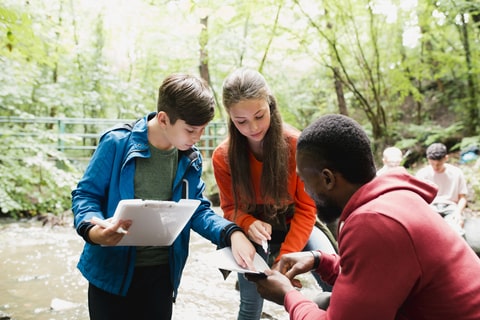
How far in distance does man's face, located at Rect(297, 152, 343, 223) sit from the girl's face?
0.67m

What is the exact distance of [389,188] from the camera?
1301 millimetres

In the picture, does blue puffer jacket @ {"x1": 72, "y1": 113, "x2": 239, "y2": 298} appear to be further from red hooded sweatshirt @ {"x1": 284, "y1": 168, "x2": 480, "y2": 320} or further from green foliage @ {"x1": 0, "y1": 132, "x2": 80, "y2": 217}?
green foliage @ {"x1": 0, "y1": 132, "x2": 80, "y2": 217}

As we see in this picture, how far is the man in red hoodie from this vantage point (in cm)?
114

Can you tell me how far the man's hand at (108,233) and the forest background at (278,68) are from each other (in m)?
3.56

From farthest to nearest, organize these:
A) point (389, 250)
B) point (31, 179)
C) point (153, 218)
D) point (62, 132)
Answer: point (62, 132), point (31, 179), point (153, 218), point (389, 250)

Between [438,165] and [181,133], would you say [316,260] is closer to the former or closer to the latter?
[181,133]

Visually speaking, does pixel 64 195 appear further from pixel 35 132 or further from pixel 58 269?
pixel 58 269

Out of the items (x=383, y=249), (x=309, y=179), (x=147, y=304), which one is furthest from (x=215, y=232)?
(x=383, y=249)

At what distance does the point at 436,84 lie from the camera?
487 inches

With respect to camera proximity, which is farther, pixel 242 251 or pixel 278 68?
pixel 278 68

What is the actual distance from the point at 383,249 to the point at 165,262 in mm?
1160

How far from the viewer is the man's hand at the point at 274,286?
1.68 meters

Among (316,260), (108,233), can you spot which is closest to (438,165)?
(316,260)

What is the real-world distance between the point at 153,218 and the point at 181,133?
1.41ft
